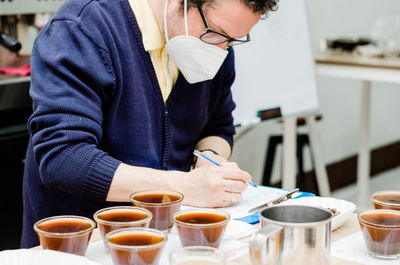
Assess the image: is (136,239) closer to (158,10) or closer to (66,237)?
(66,237)

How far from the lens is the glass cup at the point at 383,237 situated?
0.97 m

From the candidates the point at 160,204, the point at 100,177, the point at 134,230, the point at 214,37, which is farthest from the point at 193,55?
the point at 134,230

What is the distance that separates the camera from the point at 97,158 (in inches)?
48.1

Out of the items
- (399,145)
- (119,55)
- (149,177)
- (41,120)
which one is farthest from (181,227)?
(399,145)

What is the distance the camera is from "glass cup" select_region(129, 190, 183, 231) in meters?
1.02

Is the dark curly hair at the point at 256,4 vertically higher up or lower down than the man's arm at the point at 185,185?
higher up

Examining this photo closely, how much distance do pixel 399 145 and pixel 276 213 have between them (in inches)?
157

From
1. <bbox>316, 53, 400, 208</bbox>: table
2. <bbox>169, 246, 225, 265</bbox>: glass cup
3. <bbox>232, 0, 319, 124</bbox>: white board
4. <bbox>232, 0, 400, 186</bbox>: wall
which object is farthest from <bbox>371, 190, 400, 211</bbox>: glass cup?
<bbox>232, 0, 400, 186</bbox>: wall

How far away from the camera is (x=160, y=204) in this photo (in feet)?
3.34

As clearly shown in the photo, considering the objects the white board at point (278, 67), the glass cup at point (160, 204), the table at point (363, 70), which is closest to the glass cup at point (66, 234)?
the glass cup at point (160, 204)

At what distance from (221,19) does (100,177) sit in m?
0.45

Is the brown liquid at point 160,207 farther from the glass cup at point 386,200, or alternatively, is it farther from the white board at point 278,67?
the white board at point 278,67

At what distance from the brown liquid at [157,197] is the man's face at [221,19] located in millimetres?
478

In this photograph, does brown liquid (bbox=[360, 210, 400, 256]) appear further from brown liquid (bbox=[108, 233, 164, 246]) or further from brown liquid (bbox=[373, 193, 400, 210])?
brown liquid (bbox=[108, 233, 164, 246])
